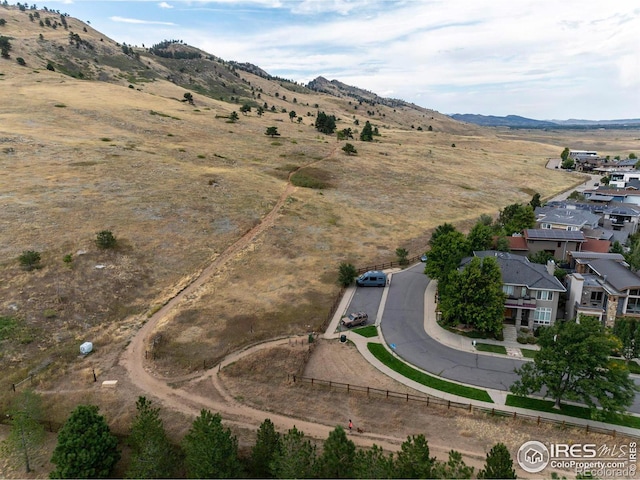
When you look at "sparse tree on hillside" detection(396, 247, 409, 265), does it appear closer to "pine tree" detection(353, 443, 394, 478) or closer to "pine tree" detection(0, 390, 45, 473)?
"pine tree" detection(353, 443, 394, 478)

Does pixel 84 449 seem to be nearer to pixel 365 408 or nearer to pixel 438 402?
pixel 365 408

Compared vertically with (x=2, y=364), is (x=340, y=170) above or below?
above

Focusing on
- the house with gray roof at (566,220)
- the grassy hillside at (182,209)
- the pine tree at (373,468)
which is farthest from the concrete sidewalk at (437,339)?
the house with gray roof at (566,220)

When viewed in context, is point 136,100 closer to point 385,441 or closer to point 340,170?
point 340,170

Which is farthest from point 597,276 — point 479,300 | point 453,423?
point 453,423

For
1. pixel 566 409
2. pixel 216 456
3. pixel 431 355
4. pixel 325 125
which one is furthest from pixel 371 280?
pixel 325 125

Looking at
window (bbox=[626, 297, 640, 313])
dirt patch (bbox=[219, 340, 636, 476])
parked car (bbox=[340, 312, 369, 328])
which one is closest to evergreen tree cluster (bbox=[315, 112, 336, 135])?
parked car (bbox=[340, 312, 369, 328])
